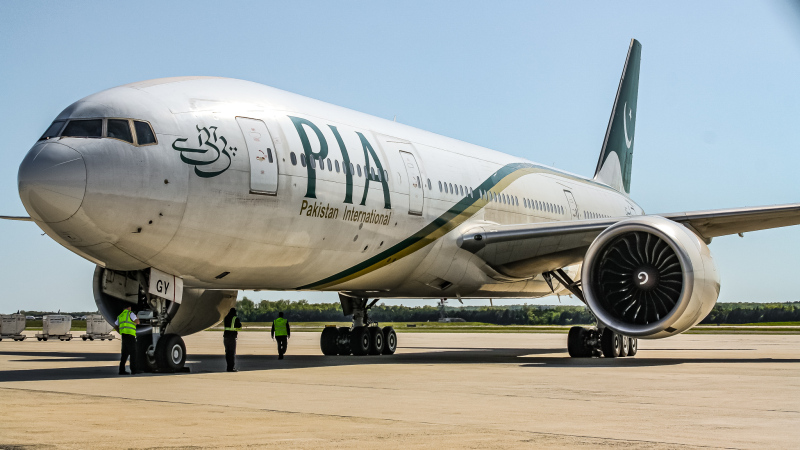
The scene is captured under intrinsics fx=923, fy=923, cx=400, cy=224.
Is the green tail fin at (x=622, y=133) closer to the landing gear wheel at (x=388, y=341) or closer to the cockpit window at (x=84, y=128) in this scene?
the landing gear wheel at (x=388, y=341)

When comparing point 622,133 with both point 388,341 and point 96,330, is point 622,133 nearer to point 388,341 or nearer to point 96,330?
point 388,341

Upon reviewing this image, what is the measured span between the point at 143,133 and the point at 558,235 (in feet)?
25.9

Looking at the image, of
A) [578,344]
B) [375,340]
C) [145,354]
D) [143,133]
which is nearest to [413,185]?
[375,340]

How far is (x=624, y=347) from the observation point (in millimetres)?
18719

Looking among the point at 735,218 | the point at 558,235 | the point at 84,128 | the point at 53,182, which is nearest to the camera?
the point at 53,182

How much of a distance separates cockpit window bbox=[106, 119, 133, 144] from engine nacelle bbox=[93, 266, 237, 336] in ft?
7.12

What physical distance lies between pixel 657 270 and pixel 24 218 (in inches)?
422

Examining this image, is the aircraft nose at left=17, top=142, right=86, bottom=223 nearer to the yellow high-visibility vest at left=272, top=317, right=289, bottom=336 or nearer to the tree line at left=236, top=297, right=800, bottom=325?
the yellow high-visibility vest at left=272, top=317, right=289, bottom=336

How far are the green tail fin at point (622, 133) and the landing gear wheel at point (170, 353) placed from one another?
16.4 m

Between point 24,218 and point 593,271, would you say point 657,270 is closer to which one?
point 593,271

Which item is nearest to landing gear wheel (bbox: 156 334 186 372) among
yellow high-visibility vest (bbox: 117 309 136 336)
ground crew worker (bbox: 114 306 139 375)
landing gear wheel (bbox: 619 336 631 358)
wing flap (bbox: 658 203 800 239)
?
ground crew worker (bbox: 114 306 139 375)

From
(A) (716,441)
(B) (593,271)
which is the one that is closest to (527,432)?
(A) (716,441)

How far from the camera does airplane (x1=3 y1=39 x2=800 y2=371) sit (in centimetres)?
1118

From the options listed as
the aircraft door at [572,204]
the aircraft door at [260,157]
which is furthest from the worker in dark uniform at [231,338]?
the aircraft door at [572,204]
